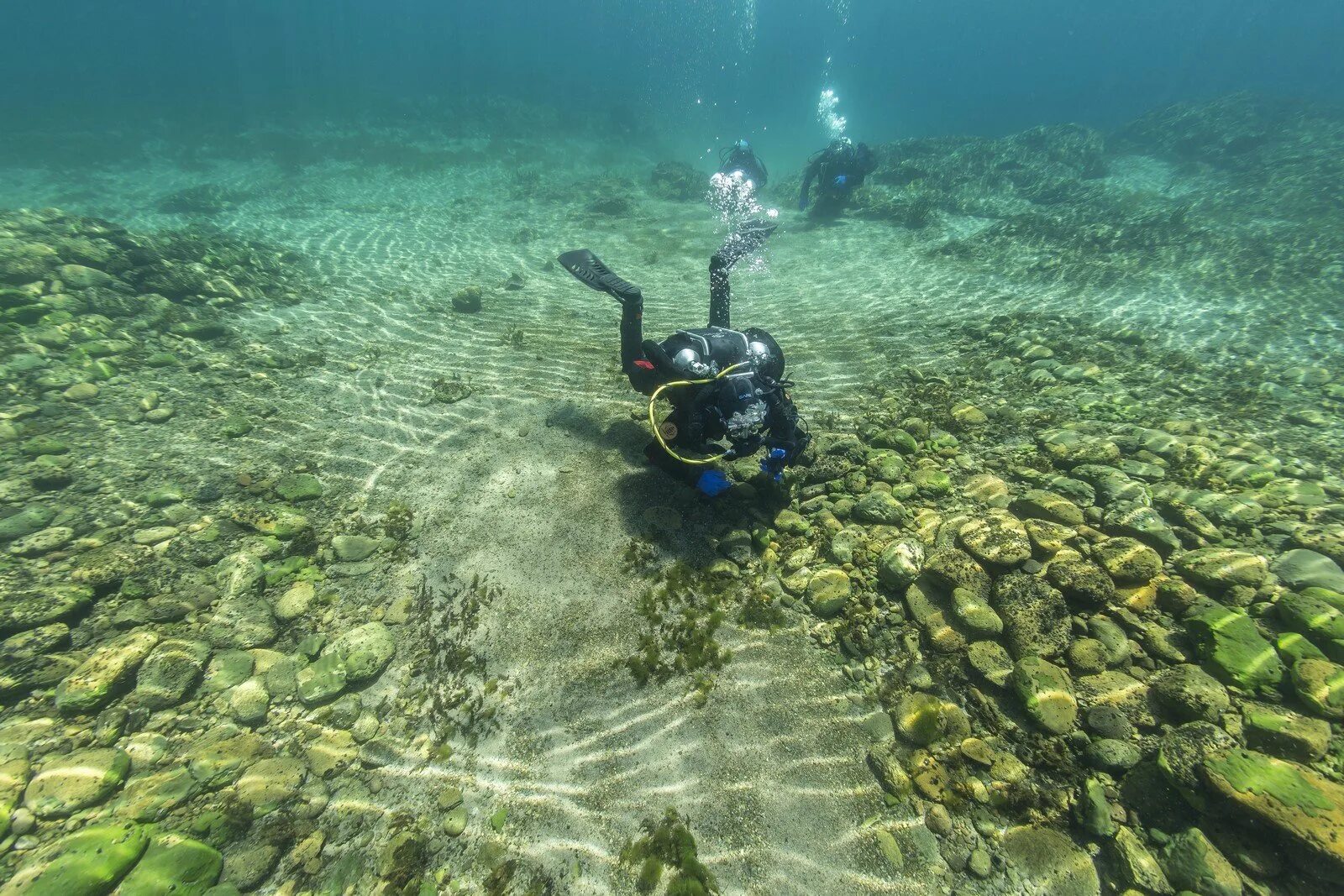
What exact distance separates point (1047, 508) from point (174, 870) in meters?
6.57

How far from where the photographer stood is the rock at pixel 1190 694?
2809 millimetres

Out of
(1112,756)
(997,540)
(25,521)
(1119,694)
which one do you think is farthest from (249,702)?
(1119,694)

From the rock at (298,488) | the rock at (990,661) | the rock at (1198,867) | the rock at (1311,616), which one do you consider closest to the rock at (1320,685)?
the rock at (1311,616)

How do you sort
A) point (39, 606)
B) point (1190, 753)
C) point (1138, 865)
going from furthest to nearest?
point (39, 606), point (1190, 753), point (1138, 865)

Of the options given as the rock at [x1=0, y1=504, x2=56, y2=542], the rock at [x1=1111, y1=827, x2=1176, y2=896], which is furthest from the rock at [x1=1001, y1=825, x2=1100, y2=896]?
the rock at [x1=0, y1=504, x2=56, y2=542]

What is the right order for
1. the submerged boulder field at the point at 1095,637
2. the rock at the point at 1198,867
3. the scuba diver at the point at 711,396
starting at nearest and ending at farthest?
the rock at the point at 1198,867 < the submerged boulder field at the point at 1095,637 < the scuba diver at the point at 711,396

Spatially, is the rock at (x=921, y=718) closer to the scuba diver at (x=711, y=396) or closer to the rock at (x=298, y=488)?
the scuba diver at (x=711, y=396)

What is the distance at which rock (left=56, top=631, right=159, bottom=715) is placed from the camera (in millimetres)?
3242

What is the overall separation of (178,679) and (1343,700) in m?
7.42

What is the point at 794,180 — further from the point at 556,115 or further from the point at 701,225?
the point at 556,115

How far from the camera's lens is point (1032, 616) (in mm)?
3498

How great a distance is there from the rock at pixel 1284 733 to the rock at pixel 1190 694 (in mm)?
115

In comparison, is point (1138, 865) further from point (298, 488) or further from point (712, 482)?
point (298, 488)

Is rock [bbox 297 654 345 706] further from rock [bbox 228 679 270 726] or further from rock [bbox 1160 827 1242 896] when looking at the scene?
rock [bbox 1160 827 1242 896]
